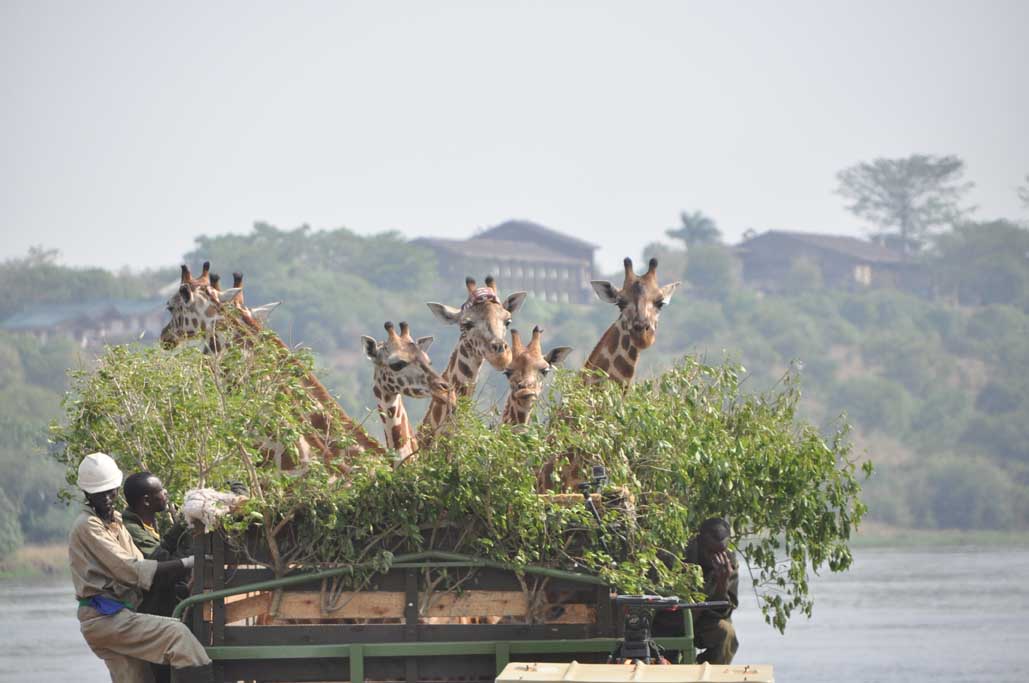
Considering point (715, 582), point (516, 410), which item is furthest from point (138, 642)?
point (516, 410)

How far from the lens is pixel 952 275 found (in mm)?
80312

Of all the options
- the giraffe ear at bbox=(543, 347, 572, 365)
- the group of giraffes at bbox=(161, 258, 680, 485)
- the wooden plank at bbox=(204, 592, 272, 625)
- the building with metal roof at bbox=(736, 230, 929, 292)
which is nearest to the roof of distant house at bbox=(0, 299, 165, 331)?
the building with metal roof at bbox=(736, 230, 929, 292)

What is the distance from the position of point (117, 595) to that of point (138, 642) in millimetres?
239

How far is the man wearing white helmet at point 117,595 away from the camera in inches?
306

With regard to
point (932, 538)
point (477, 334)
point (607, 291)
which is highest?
point (607, 291)

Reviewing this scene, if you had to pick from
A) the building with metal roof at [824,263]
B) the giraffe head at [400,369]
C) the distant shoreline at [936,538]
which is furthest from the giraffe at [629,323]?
the building with metal roof at [824,263]

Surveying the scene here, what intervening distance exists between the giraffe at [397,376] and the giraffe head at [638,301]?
121 cm

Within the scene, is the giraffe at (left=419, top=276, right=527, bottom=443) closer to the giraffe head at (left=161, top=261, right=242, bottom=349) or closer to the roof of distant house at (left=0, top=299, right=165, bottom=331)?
the giraffe head at (left=161, top=261, right=242, bottom=349)

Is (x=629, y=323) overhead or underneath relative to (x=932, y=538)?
overhead

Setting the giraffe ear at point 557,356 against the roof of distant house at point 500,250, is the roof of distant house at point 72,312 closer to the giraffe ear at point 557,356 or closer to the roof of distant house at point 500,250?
the roof of distant house at point 500,250

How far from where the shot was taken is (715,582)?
8.83 metres

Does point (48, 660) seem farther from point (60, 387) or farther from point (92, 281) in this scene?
point (92, 281)

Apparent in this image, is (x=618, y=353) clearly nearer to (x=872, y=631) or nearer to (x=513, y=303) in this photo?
(x=513, y=303)

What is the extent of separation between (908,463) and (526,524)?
50.4 metres
